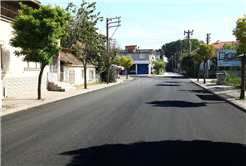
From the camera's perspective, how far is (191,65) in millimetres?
46812

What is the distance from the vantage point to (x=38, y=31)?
1086 centimetres

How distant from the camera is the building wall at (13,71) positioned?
43.4 ft

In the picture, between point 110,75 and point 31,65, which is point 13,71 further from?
point 110,75

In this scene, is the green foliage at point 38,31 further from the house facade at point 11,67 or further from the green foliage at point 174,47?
the green foliage at point 174,47

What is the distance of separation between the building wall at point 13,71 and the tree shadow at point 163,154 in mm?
10546

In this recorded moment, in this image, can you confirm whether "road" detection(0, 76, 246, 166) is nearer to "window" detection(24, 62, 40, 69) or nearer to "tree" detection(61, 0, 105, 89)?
"window" detection(24, 62, 40, 69)

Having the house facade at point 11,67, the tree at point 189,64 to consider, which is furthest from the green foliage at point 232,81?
the tree at point 189,64

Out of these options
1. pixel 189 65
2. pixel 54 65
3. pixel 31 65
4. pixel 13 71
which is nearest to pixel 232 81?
pixel 54 65

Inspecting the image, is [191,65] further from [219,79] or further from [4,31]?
[4,31]

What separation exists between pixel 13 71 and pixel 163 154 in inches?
513

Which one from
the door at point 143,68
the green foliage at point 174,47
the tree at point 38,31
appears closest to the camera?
the tree at point 38,31

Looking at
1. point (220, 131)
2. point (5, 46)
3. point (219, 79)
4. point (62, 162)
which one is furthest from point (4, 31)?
point (219, 79)

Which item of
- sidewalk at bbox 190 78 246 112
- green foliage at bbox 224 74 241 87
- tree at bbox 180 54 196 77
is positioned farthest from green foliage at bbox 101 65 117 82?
tree at bbox 180 54 196 77

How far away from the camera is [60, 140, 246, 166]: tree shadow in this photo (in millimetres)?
3918
